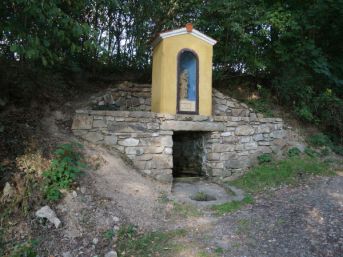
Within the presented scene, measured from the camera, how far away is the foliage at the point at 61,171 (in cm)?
440

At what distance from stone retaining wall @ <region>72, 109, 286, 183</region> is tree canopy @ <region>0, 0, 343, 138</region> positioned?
84.2 inches

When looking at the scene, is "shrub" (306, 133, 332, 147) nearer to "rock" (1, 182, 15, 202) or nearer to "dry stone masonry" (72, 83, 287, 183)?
"dry stone masonry" (72, 83, 287, 183)

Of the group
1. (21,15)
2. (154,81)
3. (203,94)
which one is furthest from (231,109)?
(21,15)

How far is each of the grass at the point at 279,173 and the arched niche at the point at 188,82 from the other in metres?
1.88

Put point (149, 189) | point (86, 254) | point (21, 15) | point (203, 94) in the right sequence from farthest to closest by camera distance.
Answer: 1. point (203, 94)
2. point (149, 189)
3. point (21, 15)
4. point (86, 254)

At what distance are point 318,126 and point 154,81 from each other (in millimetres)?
4917

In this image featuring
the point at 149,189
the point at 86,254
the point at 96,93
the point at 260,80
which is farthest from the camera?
the point at 260,80

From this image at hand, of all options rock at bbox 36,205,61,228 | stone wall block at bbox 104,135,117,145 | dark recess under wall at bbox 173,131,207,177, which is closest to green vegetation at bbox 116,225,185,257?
rock at bbox 36,205,61,228

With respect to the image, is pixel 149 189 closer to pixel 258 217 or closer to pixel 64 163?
pixel 64 163

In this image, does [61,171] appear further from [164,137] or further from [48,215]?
[164,137]

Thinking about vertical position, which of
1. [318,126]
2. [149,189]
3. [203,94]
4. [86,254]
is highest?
[203,94]

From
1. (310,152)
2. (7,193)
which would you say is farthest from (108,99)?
(310,152)

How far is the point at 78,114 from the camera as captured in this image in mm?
6129

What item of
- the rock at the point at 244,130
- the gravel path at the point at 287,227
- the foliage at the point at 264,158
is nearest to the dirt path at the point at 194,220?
the gravel path at the point at 287,227
